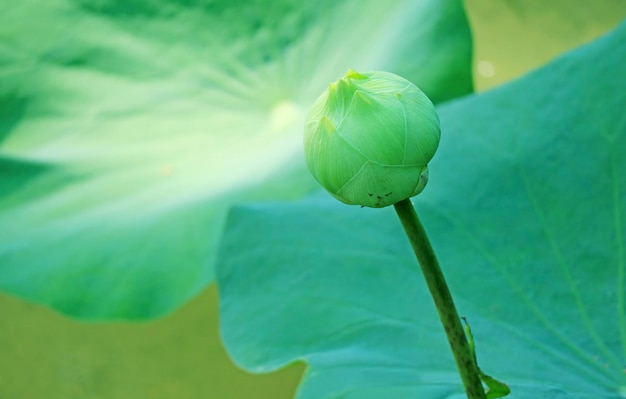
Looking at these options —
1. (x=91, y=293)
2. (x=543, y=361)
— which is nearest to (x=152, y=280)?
(x=91, y=293)

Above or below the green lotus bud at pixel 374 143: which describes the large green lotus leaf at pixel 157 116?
below

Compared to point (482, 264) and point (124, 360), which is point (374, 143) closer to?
point (482, 264)

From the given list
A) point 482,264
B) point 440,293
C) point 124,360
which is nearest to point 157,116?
point 124,360

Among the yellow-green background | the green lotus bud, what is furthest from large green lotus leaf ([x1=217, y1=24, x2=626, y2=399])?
the yellow-green background

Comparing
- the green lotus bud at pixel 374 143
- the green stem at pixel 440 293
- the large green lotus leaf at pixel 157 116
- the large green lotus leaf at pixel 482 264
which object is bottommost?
the large green lotus leaf at pixel 157 116

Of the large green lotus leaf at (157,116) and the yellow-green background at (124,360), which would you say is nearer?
the large green lotus leaf at (157,116)

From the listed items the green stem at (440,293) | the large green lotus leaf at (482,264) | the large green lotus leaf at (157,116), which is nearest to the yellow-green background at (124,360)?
the large green lotus leaf at (157,116)

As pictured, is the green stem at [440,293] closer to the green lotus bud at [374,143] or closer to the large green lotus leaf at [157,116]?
the green lotus bud at [374,143]
